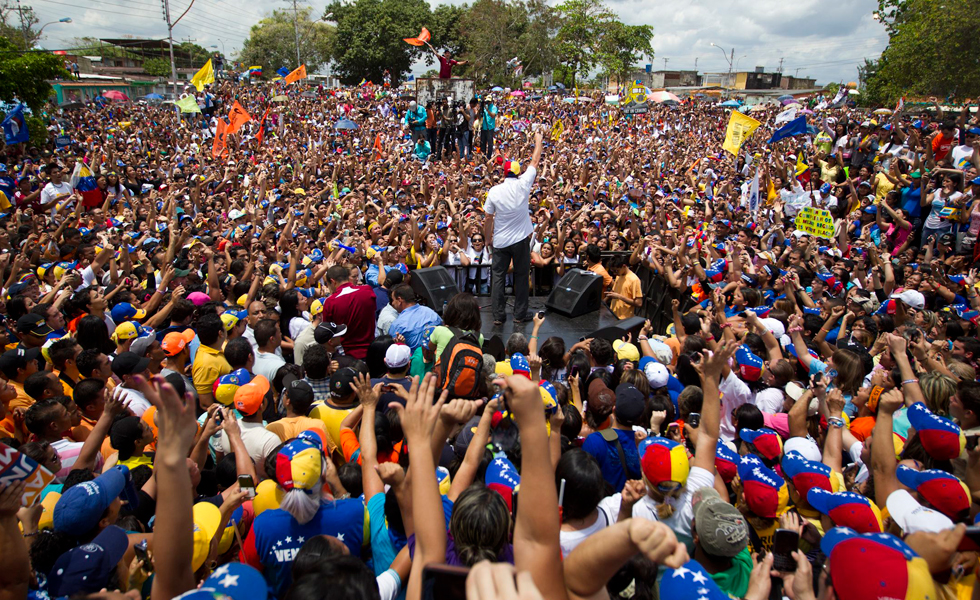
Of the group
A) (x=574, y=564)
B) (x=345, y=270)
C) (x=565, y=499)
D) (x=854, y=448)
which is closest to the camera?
(x=574, y=564)

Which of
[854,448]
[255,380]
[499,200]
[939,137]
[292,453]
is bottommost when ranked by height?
[854,448]

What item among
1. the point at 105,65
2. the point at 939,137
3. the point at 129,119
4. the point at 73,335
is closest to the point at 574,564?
the point at 73,335

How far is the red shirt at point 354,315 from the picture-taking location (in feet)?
17.2

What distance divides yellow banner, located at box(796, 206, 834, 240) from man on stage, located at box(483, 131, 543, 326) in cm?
451

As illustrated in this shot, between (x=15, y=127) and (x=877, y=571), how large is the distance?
16.1m

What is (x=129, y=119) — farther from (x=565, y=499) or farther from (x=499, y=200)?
(x=565, y=499)

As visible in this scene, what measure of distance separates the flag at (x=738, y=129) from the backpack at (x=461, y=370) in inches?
386

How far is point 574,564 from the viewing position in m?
1.61

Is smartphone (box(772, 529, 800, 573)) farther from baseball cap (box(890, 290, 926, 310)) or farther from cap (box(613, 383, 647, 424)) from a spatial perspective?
baseball cap (box(890, 290, 926, 310))

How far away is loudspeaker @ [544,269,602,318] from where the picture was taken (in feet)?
24.5

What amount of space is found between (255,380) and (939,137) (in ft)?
42.7

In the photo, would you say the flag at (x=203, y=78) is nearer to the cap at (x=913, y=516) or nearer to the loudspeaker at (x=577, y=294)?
the loudspeaker at (x=577, y=294)

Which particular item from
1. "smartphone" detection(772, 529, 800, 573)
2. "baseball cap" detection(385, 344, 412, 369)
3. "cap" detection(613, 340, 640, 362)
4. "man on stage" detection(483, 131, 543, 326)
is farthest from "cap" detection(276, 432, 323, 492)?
"man on stage" detection(483, 131, 543, 326)

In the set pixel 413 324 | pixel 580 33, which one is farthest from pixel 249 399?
pixel 580 33
